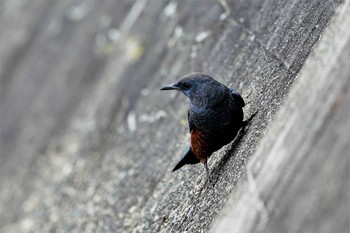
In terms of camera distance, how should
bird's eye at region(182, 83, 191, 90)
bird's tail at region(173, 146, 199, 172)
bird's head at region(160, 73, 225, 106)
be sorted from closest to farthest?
bird's head at region(160, 73, 225, 106) < bird's eye at region(182, 83, 191, 90) < bird's tail at region(173, 146, 199, 172)

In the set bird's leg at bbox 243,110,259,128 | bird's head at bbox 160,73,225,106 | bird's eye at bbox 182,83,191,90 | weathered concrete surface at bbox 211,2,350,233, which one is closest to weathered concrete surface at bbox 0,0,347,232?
bird's leg at bbox 243,110,259,128

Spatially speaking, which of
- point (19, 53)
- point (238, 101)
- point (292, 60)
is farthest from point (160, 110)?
point (19, 53)

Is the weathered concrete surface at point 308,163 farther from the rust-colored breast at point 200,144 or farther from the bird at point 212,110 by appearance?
the rust-colored breast at point 200,144

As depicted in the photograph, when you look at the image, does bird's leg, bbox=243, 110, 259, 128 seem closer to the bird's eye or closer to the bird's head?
the bird's head

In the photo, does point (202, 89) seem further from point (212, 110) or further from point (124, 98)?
point (124, 98)

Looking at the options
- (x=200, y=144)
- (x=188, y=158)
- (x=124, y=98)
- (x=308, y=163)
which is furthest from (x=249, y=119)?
(x=124, y=98)

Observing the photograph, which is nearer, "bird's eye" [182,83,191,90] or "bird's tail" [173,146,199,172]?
"bird's eye" [182,83,191,90]

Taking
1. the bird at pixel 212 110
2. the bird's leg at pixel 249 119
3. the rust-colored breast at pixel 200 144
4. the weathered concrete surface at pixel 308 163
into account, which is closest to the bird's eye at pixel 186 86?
the bird at pixel 212 110

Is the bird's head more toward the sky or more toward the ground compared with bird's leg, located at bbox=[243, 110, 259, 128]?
more toward the sky
